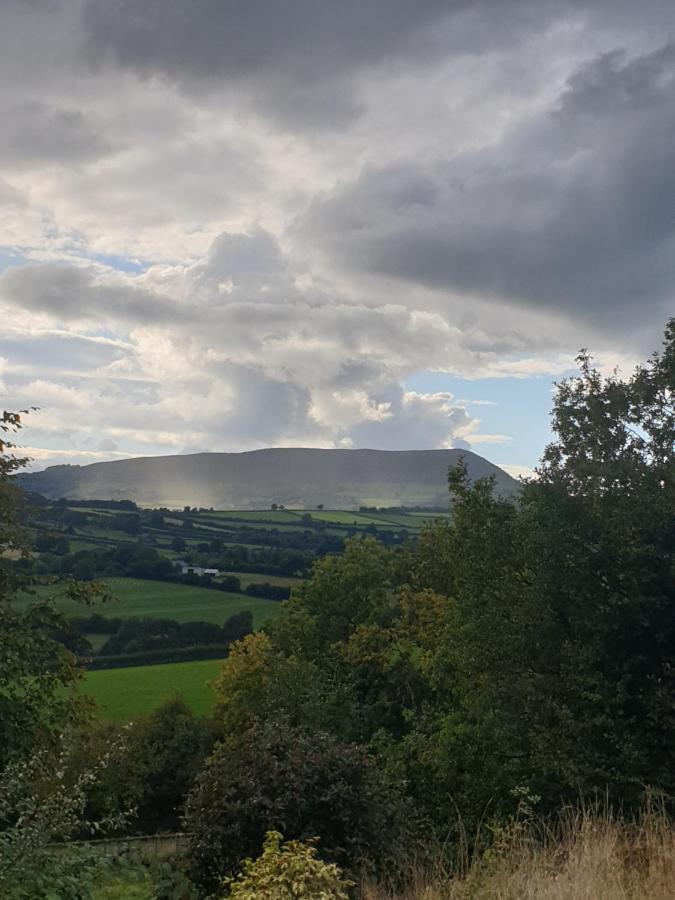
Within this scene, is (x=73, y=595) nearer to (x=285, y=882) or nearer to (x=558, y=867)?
(x=285, y=882)

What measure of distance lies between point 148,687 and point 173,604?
69.1ft

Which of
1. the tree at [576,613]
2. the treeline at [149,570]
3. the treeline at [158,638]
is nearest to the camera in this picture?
the tree at [576,613]

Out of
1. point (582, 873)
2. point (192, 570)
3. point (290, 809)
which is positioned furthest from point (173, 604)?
point (582, 873)

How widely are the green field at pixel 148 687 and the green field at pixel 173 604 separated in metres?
8.57

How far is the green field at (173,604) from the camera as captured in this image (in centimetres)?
7669

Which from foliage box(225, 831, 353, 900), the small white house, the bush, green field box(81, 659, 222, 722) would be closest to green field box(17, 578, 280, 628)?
the small white house

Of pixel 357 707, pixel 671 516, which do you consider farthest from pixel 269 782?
pixel 357 707

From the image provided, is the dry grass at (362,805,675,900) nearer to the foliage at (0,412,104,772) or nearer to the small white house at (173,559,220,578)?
the foliage at (0,412,104,772)

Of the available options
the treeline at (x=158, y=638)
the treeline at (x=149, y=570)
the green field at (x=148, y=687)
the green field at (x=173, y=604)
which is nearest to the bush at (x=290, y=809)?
the green field at (x=148, y=687)

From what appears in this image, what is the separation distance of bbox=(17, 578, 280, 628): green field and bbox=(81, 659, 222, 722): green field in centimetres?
857

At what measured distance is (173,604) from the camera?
266 ft

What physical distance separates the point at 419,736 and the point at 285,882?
20.6m

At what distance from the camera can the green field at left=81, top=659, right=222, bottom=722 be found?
55156mm

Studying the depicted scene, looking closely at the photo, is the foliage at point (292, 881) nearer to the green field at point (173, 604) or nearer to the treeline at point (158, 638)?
the treeline at point (158, 638)
